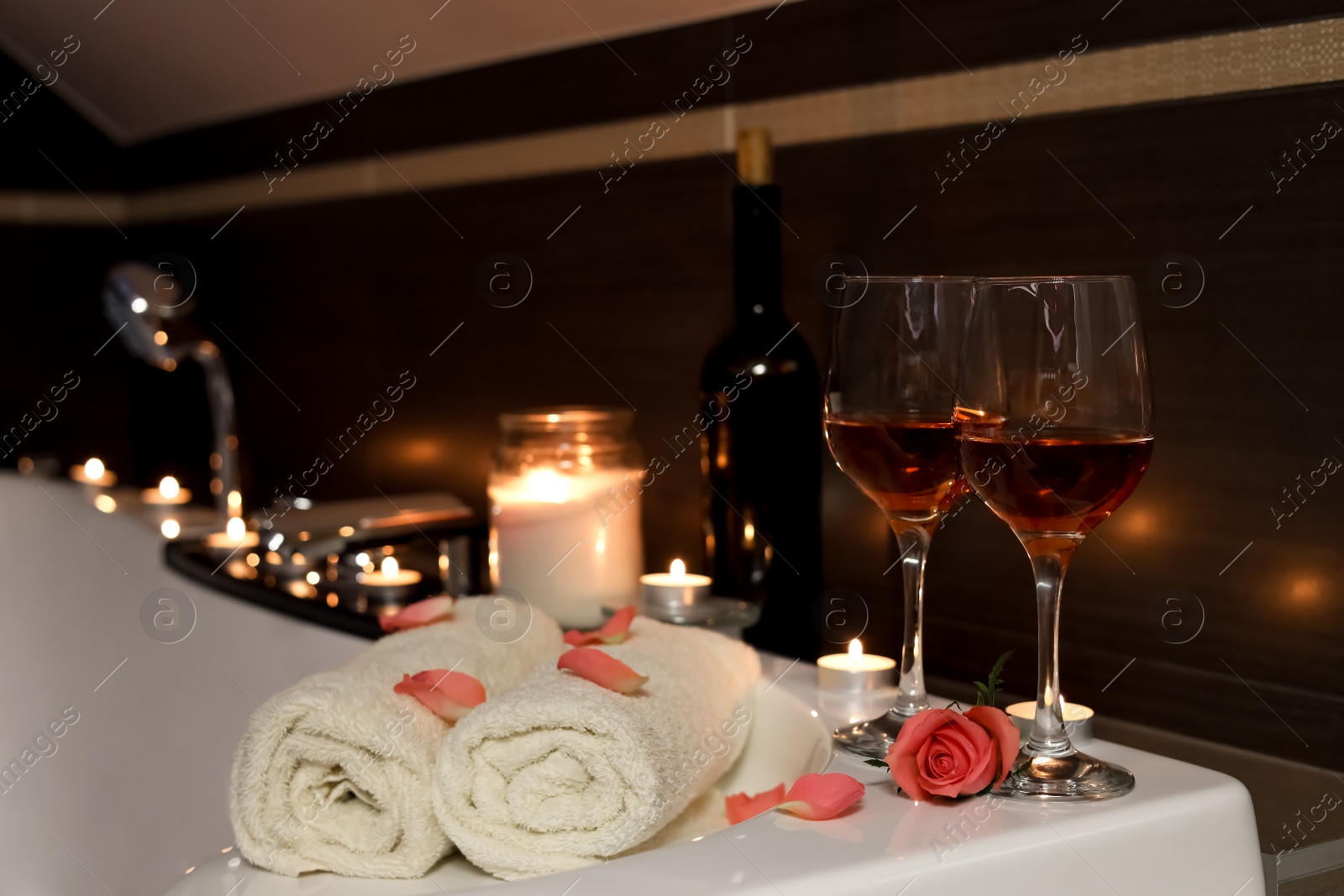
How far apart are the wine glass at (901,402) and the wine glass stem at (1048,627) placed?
0.30ft

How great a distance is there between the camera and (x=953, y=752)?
55 centimetres

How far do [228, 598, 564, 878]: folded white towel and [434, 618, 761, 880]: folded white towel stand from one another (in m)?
0.02

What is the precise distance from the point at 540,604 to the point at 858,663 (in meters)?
0.32

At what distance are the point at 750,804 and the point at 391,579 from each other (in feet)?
2.06

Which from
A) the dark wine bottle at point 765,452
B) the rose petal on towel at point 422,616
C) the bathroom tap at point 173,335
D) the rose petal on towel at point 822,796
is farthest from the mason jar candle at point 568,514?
the bathroom tap at point 173,335

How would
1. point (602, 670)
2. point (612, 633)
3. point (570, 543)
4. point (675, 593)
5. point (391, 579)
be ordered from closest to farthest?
point (602, 670) → point (612, 633) → point (675, 593) → point (570, 543) → point (391, 579)

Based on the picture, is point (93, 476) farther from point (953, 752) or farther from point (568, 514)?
point (953, 752)

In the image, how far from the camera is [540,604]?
3.28ft

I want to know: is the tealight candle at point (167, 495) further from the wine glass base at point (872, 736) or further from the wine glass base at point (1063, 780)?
the wine glass base at point (1063, 780)

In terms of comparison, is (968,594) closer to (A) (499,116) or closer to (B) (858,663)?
(B) (858,663)

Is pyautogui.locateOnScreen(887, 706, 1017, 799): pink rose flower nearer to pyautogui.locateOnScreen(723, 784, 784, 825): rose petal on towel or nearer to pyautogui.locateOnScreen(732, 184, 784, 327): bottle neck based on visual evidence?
pyautogui.locateOnScreen(723, 784, 784, 825): rose petal on towel

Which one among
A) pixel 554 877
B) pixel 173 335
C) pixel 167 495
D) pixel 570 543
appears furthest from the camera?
pixel 167 495

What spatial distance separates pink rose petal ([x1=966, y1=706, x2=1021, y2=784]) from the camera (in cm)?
54

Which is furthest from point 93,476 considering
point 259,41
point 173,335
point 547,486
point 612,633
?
point 612,633
